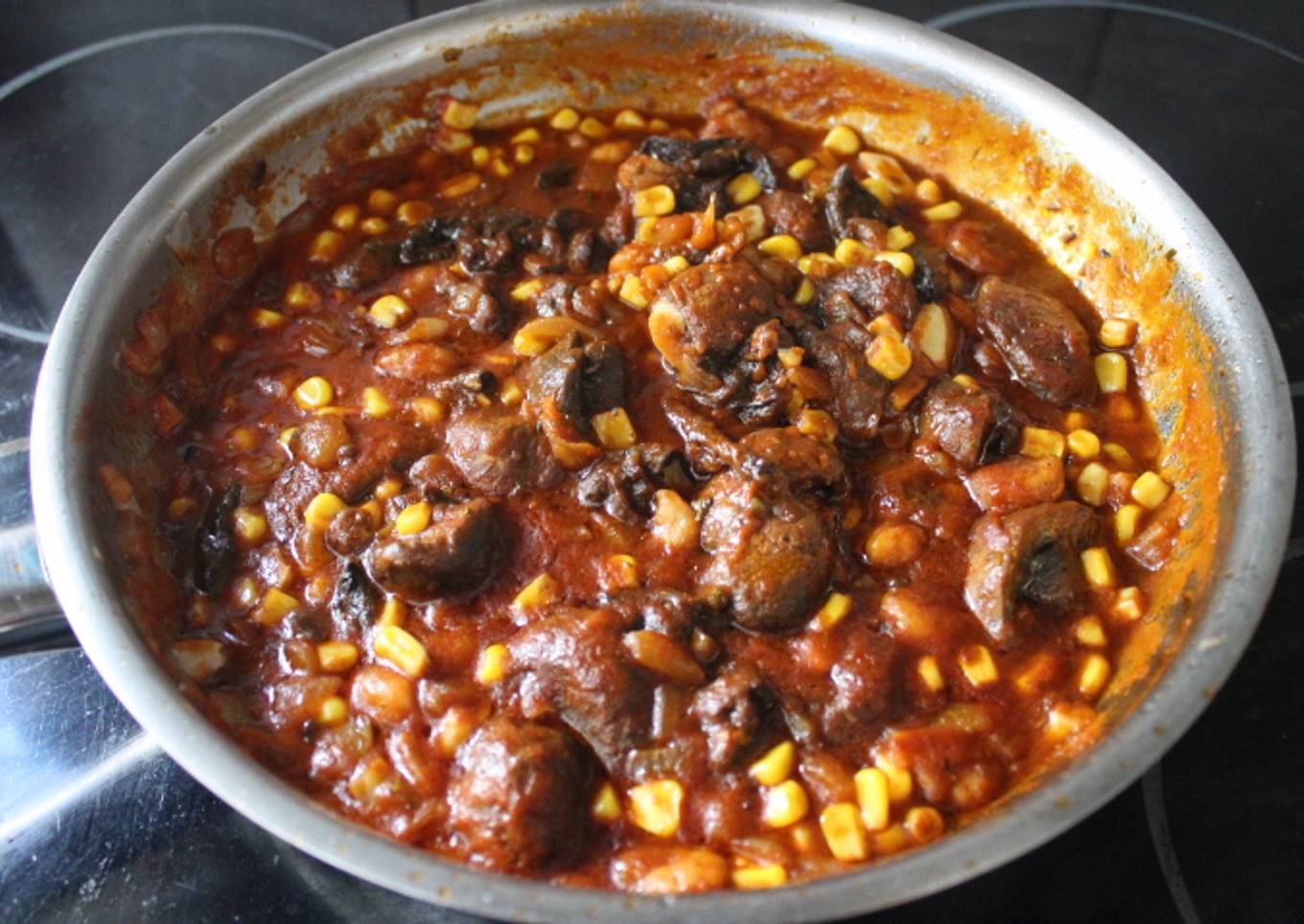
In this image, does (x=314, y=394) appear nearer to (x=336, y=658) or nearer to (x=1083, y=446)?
(x=336, y=658)

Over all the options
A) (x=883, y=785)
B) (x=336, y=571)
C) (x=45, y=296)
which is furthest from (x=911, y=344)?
(x=45, y=296)

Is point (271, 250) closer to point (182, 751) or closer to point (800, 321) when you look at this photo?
point (800, 321)

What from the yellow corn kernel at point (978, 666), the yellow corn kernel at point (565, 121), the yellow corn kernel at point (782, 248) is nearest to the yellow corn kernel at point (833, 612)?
the yellow corn kernel at point (978, 666)

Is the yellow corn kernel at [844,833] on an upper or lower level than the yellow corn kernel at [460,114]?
lower

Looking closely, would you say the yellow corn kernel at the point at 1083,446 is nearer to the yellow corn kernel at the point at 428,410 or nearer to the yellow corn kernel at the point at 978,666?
the yellow corn kernel at the point at 978,666

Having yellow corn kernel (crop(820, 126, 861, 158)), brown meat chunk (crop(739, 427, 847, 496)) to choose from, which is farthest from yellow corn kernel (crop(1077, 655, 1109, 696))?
yellow corn kernel (crop(820, 126, 861, 158))

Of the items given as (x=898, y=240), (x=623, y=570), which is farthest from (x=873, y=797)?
(x=898, y=240)
